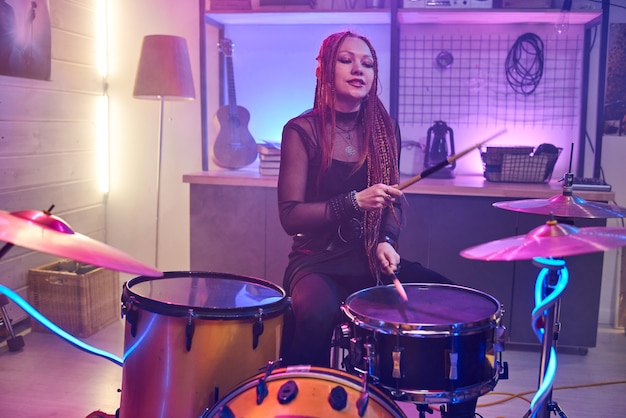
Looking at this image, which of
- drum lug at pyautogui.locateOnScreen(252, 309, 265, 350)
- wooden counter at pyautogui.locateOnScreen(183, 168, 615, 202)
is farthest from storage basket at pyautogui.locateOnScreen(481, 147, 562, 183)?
drum lug at pyautogui.locateOnScreen(252, 309, 265, 350)

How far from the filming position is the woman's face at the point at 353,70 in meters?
2.07

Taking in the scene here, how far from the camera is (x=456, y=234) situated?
2943mm

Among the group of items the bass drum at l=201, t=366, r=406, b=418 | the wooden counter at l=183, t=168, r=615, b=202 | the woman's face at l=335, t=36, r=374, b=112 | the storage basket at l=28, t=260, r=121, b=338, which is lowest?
the storage basket at l=28, t=260, r=121, b=338

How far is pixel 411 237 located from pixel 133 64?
6.13 ft

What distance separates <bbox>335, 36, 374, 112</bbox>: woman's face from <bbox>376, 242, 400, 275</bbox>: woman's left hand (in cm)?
48

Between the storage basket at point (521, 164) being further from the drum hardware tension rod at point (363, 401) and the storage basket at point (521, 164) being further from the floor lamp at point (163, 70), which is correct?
the drum hardware tension rod at point (363, 401)

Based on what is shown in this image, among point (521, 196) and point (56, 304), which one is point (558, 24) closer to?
point (521, 196)

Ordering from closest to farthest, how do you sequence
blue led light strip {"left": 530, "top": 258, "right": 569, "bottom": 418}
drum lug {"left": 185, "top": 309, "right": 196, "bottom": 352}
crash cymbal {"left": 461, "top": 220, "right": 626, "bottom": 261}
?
crash cymbal {"left": 461, "top": 220, "right": 626, "bottom": 261} → blue led light strip {"left": 530, "top": 258, "right": 569, "bottom": 418} → drum lug {"left": 185, "top": 309, "right": 196, "bottom": 352}

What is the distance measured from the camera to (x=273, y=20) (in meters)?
3.37

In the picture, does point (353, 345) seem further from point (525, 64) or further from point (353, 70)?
point (525, 64)

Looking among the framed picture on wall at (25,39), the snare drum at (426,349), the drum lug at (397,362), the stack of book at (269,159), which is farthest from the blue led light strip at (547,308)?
the framed picture on wall at (25,39)

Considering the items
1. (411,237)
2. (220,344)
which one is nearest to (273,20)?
(411,237)

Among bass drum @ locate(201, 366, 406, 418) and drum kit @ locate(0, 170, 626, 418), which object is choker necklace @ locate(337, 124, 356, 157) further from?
bass drum @ locate(201, 366, 406, 418)

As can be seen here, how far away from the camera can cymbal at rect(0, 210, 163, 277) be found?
1.15 m
